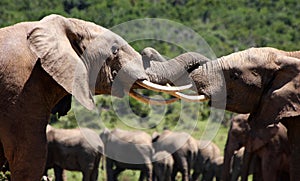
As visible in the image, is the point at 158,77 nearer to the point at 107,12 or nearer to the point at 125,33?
the point at 125,33

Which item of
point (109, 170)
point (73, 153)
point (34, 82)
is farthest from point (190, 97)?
point (109, 170)

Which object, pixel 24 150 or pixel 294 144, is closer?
pixel 24 150

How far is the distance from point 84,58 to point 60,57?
441 mm

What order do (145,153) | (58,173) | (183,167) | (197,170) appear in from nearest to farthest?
(58,173) → (145,153) → (183,167) → (197,170)

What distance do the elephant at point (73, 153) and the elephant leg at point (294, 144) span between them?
965cm

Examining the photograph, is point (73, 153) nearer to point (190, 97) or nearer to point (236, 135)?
point (236, 135)

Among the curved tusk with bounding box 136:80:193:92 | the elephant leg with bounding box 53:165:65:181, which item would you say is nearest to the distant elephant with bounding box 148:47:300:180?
the curved tusk with bounding box 136:80:193:92

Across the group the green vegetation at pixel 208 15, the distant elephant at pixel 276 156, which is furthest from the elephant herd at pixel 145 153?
the green vegetation at pixel 208 15

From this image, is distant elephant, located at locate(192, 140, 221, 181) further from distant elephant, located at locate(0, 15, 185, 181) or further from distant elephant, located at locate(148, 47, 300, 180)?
distant elephant, located at locate(0, 15, 185, 181)

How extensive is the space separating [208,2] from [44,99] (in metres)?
61.8

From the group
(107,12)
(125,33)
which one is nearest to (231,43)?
(107,12)

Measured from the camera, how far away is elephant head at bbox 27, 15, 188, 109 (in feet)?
24.8

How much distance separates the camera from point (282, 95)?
9109 millimetres

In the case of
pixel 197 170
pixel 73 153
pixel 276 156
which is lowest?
pixel 197 170
